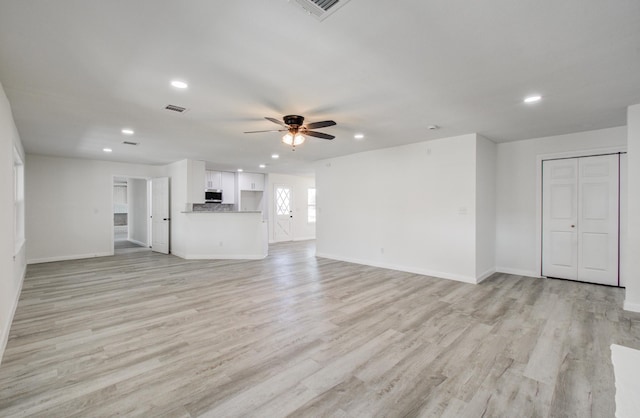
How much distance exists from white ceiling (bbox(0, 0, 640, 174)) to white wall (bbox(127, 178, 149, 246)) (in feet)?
18.2

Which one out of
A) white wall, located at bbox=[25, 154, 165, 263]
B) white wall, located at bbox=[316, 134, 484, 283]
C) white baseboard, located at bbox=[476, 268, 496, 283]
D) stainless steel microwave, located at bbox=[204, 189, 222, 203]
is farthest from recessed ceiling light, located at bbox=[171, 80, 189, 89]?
stainless steel microwave, located at bbox=[204, 189, 222, 203]

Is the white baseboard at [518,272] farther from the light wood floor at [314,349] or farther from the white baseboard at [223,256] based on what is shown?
the white baseboard at [223,256]

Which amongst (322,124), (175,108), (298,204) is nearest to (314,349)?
(322,124)

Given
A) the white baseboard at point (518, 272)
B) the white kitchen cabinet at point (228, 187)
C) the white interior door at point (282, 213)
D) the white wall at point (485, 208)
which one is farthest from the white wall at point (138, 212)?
the white baseboard at point (518, 272)

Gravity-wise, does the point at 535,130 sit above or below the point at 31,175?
above

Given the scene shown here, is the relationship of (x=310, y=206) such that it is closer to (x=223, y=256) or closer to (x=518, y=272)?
(x=223, y=256)

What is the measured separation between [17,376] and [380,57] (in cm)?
377

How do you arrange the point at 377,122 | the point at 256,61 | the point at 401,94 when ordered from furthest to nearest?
the point at 377,122 < the point at 401,94 < the point at 256,61

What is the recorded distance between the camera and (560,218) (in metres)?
5.06

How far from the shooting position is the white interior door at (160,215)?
26.2ft

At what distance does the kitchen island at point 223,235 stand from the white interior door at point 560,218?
5.84 metres

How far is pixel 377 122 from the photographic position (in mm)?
4129

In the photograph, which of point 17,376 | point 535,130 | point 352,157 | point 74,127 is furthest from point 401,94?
point 74,127

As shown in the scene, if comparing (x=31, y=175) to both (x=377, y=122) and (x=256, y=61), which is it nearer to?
(x=256, y=61)
